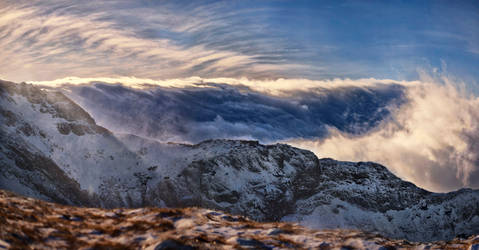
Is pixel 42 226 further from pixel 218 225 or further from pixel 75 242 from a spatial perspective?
pixel 218 225

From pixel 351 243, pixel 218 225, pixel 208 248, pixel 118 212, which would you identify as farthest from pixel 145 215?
pixel 351 243

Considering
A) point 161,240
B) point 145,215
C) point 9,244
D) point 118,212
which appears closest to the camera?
point 9,244

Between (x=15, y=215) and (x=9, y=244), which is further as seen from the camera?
(x=15, y=215)

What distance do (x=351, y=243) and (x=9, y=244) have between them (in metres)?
14.1

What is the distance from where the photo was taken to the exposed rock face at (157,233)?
13961mm

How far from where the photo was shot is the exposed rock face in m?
14.0

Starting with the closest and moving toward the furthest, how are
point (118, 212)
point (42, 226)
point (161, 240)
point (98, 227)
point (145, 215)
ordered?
point (161, 240)
point (42, 226)
point (98, 227)
point (145, 215)
point (118, 212)

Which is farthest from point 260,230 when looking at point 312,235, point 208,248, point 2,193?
point 2,193

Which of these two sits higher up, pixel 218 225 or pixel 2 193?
pixel 2 193

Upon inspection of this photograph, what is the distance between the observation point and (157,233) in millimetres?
15359

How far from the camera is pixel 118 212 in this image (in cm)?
1998

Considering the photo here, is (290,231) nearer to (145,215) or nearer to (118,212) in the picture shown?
(145,215)

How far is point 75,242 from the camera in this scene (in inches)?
566

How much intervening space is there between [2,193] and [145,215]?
992 cm
